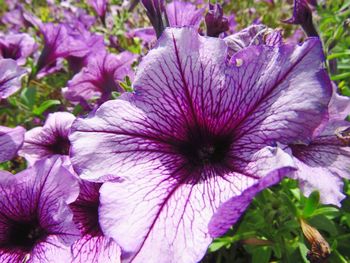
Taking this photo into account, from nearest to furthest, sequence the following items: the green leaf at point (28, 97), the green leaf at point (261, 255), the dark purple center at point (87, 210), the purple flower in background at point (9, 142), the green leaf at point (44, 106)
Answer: the dark purple center at point (87, 210) < the purple flower in background at point (9, 142) < the green leaf at point (261, 255) < the green leaf at point (44, 106) < the green leaf at point (28, 97)

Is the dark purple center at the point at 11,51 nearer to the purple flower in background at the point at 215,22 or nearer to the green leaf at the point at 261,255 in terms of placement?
the purple flower in background at the point at 215,22

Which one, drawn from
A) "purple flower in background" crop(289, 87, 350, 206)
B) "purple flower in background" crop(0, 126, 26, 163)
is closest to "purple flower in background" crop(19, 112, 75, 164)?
"purple flower in background" crop(0, 126, 26, 163)

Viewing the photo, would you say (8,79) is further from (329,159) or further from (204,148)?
(329,159)

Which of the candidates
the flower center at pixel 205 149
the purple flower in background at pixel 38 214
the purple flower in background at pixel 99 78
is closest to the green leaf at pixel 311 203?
the flower center at pixel 205 149

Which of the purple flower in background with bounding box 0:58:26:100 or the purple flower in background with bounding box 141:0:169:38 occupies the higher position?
the purple flower in background with bounding box 141:0:169:38

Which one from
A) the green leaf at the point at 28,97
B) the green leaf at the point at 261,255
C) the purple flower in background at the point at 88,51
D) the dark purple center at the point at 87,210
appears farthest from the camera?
the green leaf at the point at 28,97

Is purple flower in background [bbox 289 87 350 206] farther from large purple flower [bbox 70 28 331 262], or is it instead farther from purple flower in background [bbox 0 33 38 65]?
purple flower in background [bbox 0 33 38 65]
